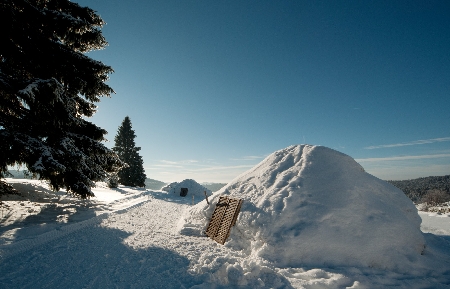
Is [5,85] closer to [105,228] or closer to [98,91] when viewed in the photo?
[98,91]

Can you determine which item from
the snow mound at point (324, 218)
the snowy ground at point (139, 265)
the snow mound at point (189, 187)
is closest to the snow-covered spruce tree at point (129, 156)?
the snow mound at point (189, 187)

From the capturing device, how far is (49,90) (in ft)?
21.6

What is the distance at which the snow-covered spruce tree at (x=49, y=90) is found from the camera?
257 inches

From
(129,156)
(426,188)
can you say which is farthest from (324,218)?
(426,188)

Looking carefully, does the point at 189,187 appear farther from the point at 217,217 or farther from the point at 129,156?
the point at 217,217

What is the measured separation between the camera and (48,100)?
6.71 m

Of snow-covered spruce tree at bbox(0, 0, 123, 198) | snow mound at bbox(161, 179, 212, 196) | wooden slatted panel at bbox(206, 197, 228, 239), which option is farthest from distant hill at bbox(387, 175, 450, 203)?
snow-covered spruce tree at bbox(0, 0, 123, 198)

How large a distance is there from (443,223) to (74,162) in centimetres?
2032

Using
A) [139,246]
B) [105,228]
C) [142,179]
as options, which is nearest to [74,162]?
[105,228]

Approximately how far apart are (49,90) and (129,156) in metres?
28.1

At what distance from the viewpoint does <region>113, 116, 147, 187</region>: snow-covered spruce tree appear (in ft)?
105

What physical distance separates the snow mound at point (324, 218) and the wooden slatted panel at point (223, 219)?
0.89 feet

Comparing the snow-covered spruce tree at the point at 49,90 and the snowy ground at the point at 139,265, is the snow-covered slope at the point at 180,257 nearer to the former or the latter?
the snowy ground at the point at 139,265

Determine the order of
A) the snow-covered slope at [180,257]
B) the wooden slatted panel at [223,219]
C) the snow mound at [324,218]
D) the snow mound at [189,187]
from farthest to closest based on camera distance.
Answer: the snow mound at [189,187] → the wooden slatted panel at [223,219] → the snow mound at [324,218] → the snow-covered slope at [180,257]
